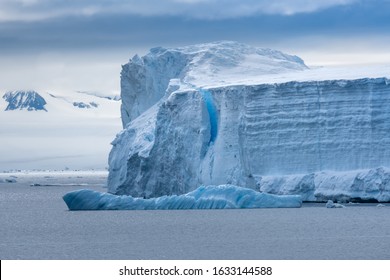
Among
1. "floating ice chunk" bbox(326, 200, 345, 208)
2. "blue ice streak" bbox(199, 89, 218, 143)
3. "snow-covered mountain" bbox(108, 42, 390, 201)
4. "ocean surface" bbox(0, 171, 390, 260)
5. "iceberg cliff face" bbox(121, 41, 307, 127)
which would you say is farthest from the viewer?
"iceberg cliff face" bbox(121, 41, 307, 127)

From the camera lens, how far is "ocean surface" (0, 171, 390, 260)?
18.8 m

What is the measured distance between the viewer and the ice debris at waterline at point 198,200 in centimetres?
2770

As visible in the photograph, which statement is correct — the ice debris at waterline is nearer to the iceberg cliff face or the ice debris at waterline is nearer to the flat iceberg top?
the flat iceberg top

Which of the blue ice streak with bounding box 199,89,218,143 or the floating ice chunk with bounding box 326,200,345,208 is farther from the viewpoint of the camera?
the blue ice streak with bounding box 199,89,218,143

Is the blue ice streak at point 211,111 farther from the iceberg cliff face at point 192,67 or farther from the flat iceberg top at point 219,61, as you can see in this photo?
the iceberg cliff face at point 192,67

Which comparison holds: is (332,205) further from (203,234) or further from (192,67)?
(192,67)

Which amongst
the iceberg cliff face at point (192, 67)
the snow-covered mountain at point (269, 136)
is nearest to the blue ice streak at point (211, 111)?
the snow-covered mountain at point (269, 136)

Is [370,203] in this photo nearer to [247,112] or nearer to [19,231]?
[247,112]

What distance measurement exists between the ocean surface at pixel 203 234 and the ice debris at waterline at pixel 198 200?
0.27 meters

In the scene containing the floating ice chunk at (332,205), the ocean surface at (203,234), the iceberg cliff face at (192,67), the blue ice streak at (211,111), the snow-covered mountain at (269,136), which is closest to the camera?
the ocean surface at (203,234)

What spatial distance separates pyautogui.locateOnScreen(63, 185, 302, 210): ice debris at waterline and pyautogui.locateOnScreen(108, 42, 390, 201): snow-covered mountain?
1129mm

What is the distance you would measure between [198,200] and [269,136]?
328 cm

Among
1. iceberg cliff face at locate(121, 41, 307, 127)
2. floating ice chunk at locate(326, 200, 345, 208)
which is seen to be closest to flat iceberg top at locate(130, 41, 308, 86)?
iceberg cliff face at locate(121, 41, 307, 127)
